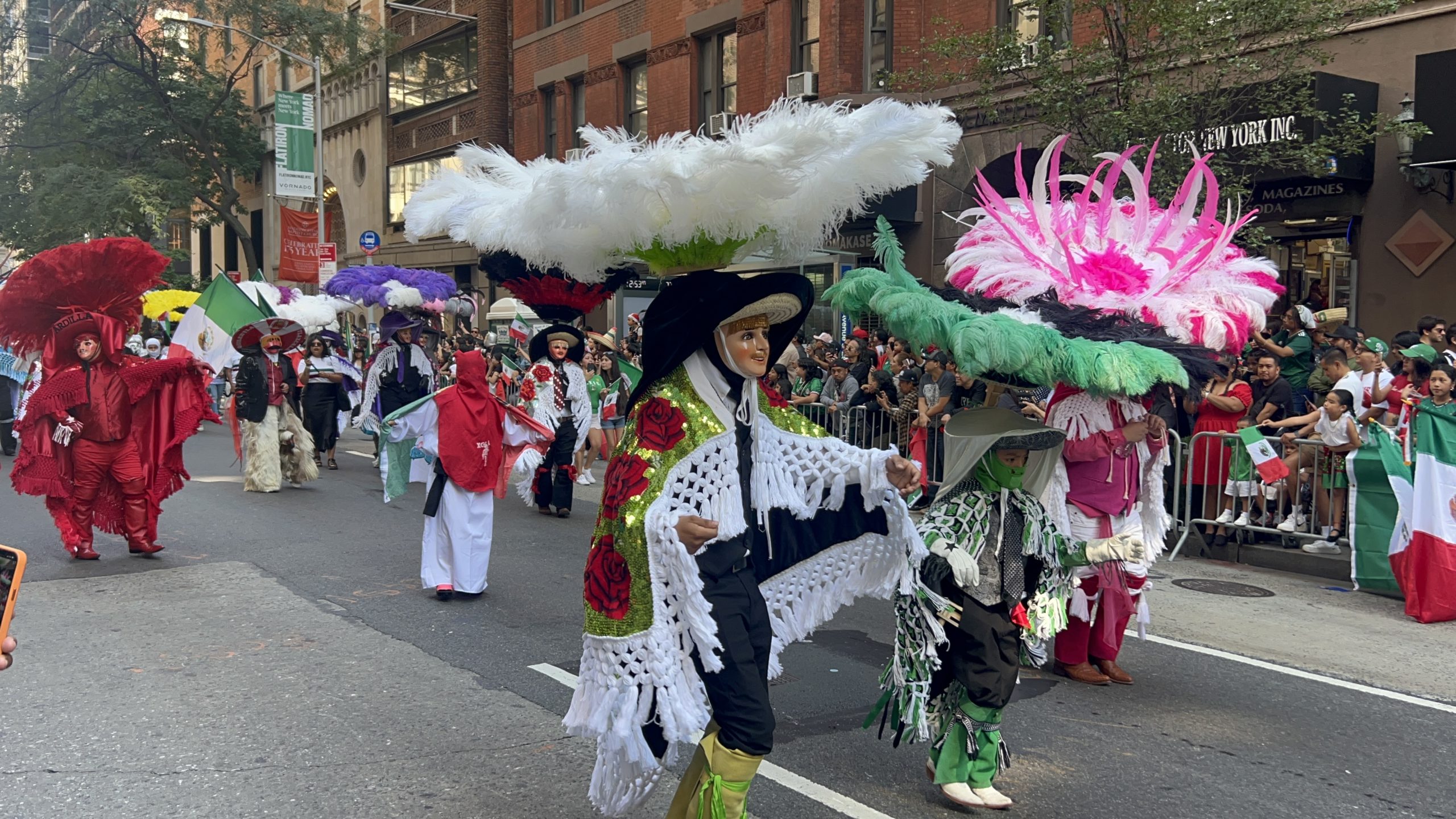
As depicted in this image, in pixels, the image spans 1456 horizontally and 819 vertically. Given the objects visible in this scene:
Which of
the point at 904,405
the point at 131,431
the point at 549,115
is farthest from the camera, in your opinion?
the point at 549,115

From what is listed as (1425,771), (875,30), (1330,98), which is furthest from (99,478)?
(875,30)

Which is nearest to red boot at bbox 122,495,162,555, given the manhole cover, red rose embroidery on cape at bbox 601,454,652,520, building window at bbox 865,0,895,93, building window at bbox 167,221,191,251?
red rose embroidery on cape at bbox 601,454,652,520

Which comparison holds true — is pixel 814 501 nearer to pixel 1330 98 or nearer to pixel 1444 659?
pixel 1444 659

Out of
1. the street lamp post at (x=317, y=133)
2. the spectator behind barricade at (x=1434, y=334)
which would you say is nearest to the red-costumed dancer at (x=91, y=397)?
the spectator behind barricade at (x=1434, y=334)

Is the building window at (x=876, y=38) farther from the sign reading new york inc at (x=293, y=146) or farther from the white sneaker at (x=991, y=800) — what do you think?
the white sneaker at (x=991, y=800)

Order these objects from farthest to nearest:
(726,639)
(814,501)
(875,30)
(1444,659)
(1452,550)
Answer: (875,30) → (1452,550) → (1444,659) → (814,501) → (726,639)

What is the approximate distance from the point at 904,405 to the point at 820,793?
8.31 m

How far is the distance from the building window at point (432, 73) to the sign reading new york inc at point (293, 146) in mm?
4754

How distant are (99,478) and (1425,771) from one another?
28.1ft

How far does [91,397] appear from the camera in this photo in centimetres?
870

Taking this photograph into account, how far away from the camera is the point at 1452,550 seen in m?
7.60

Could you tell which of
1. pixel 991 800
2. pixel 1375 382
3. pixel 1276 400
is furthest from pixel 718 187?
pixel 1276 400

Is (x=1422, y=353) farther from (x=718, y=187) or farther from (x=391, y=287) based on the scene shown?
(x=391, y=287)

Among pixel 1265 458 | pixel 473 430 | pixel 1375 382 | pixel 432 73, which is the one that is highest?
pixel 432 73
